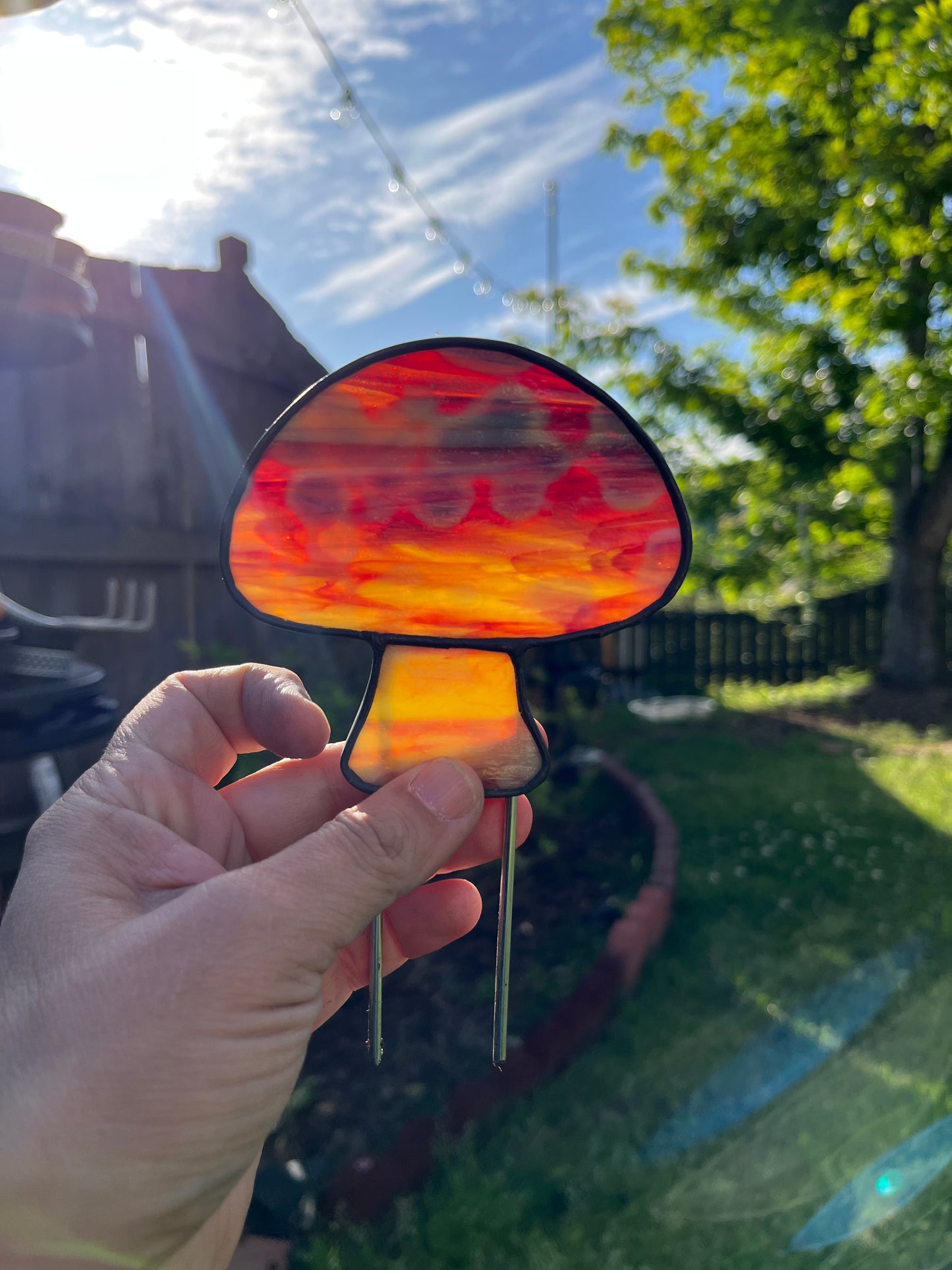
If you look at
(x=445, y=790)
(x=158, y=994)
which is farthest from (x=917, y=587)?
(x=158, y=994)

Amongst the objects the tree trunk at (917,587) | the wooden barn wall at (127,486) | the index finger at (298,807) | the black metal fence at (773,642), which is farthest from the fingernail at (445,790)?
the black metal fence at (773,642)

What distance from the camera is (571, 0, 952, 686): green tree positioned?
5137 mm

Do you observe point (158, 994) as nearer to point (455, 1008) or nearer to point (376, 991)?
point (376, 991)

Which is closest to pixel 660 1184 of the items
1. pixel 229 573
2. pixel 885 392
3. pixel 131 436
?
pixel 229 573

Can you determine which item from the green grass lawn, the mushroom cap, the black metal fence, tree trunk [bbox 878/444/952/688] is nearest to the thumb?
the mushroom cap

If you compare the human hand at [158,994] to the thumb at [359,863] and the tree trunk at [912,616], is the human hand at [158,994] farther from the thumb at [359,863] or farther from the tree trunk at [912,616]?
the tree trunk at [912,616]

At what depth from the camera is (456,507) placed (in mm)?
1042

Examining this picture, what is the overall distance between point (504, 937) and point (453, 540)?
52 centimetres

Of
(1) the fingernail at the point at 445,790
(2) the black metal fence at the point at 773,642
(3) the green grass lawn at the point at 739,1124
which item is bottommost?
(3) the green grass lawn at the point at 739,1124

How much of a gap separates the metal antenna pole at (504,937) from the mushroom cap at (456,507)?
0.25 meters

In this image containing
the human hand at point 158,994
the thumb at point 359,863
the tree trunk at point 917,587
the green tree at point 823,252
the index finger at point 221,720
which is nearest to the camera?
the human hand at point 158,994

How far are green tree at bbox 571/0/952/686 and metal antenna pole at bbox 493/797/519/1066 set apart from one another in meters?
4.79

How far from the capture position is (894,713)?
724 centimetres

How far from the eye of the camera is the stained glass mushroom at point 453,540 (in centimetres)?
100
